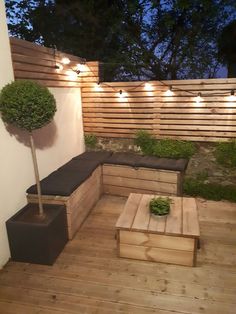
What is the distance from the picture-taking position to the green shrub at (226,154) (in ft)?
15.5

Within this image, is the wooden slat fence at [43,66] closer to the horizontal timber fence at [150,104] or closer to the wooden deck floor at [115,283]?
the horizontal timber fence at [150,104]

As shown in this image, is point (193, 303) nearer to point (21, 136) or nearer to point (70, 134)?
point (21, 136)

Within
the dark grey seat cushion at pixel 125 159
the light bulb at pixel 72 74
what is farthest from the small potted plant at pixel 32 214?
the light bulb at pixel 72 74

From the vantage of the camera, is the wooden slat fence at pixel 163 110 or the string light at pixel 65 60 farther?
the wooden slat fence at pixel 163 110

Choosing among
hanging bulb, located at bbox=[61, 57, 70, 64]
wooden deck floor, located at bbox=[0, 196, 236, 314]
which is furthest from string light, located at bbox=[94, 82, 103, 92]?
wooden deck floor, located at bbox=[0, 196, 236, 314]

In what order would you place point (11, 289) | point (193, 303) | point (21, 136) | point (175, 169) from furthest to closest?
point (175, 169) → point (21, 136) → point (11, 289) → point (193, 303)

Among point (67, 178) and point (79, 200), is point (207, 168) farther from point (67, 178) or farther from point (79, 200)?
point (67, 178)

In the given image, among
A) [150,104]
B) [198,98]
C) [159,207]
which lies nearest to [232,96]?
[198,98]

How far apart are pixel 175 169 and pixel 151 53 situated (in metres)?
4.02

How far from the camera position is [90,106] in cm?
550

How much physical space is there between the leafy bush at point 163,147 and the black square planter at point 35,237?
2.53 m

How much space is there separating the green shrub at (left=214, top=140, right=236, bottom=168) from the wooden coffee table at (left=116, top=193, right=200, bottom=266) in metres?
1.97

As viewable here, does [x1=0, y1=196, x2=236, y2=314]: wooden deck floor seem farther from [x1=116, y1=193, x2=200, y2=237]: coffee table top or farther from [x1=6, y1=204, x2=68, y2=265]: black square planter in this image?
[x1=116, y1=193, x2=200, y2=237]: coffee table top

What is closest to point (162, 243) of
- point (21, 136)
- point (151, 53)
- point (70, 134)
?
point (21, 136)
